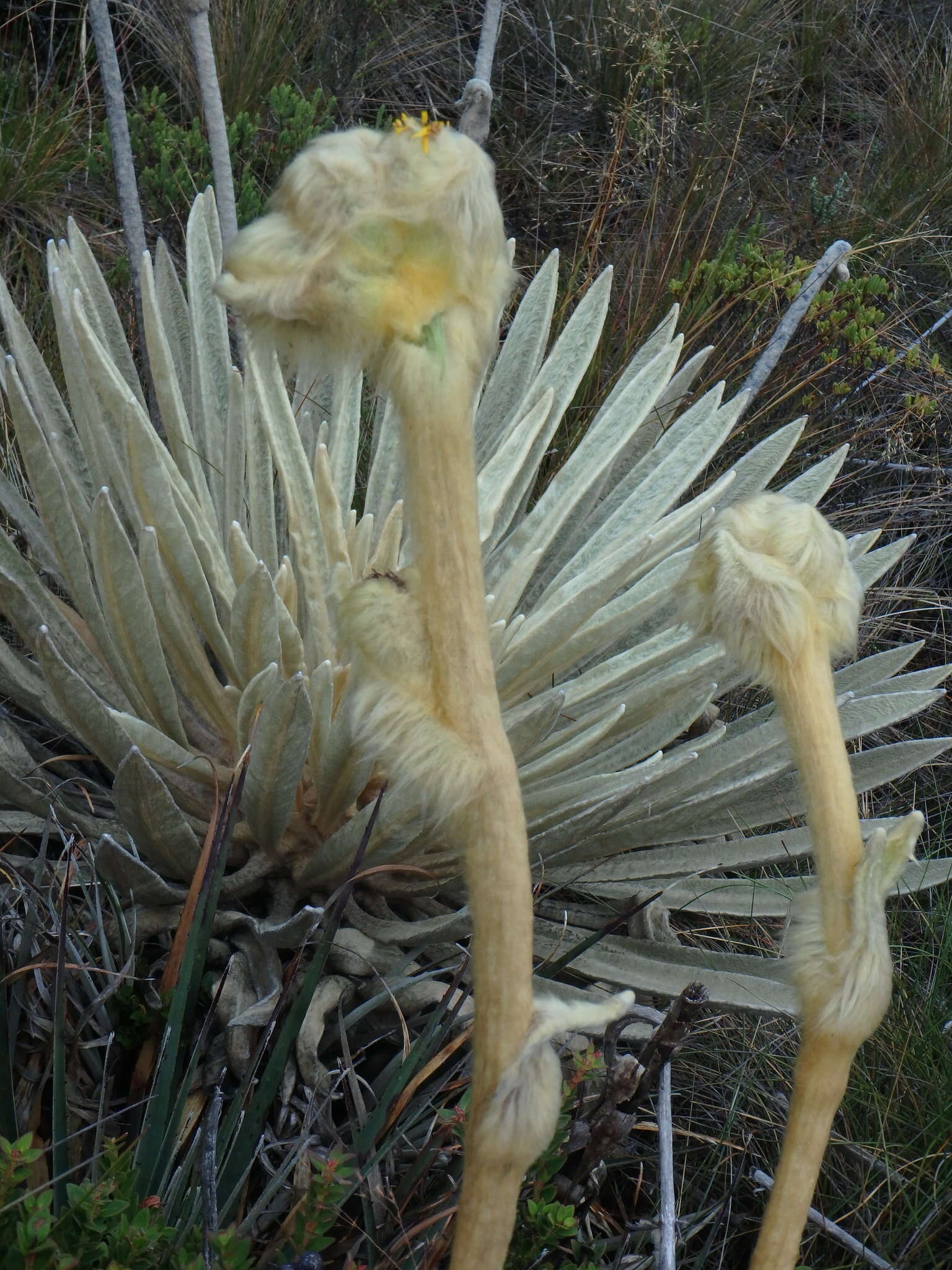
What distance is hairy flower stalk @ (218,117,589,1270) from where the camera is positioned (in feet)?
1.80

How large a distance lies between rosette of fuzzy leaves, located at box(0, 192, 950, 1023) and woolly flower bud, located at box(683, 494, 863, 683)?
0.64m

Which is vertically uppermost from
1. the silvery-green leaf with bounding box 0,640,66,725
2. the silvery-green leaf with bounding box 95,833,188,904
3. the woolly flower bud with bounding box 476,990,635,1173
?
the woolly flower bud with bounding box 476,990,635,1173

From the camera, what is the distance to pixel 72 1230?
Answer: 3.13 feet

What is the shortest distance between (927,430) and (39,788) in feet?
7.07

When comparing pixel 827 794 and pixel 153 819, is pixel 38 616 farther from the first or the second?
pixel 827 794

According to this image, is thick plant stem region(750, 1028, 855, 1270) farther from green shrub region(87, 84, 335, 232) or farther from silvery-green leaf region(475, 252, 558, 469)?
green shrub region(87, 84, 335, 232)

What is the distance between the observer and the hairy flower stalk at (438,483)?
548 mm

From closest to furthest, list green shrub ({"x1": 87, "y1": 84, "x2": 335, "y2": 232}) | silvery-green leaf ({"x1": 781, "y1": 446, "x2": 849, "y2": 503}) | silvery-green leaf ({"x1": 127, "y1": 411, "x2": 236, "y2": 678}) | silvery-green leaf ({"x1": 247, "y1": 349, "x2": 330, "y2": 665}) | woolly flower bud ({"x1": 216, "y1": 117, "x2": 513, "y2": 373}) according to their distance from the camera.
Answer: woolly flower bud ({"x1": 216, "y1": 117, "x2": 513, "y2": 373}) < silvery-green leaf ({"x1": 127, "y1": 411, "x2": 236, "y2": 678}) < silvery-green leaf ({"x1": 247, "y1": 349, "x2": 330, "y2": 665}) < silvery-green leaf ({"x1": 781, "y1": 446, "x2": 849, "y2": 503}) < green shrub ({"x1": 87, "y1": 84, "x2": 335, "y2": 232})

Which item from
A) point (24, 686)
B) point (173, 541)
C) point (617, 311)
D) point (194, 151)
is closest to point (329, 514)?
point (173, 541)

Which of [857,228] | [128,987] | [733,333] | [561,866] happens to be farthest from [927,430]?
[128,987]

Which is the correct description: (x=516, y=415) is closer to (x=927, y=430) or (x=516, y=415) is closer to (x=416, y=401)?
(x=927, y=430)

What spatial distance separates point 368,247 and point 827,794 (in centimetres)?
35

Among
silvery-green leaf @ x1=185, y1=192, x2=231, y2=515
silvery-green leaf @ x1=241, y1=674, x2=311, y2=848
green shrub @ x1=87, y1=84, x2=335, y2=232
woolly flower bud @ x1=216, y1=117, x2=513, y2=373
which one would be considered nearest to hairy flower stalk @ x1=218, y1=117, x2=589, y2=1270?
woolly flower bud @ x1=216, y1=117, x2=513, y2=373

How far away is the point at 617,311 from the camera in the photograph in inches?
109
